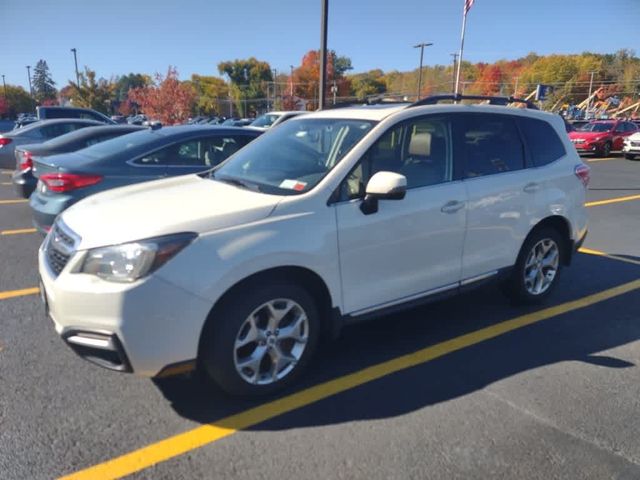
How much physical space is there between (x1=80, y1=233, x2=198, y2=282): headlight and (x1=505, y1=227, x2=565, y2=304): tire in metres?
3.01

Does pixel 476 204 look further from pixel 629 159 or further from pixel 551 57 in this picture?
pixel 551 57

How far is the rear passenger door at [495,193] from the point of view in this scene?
3900 millimetres

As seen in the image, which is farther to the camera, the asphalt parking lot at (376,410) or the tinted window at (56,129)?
the tinted window at (56,129)

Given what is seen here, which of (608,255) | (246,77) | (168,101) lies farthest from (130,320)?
(246,77)

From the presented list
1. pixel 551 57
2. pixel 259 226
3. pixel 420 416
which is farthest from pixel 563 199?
pixel 551 57

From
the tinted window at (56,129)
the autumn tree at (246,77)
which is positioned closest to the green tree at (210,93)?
the autumn tree at (246,77)

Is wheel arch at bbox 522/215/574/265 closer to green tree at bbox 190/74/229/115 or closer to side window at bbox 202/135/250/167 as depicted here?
side window at bbox 202/135/250/167

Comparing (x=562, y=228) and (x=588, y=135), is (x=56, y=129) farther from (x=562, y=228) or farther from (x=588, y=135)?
(x=588, y=135)

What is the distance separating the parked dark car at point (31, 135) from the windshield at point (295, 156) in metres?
9.14

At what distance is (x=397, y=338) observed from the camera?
3.96 m

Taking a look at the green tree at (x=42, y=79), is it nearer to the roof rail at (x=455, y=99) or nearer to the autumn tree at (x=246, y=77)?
the autumn tree at (x=246, y=77)

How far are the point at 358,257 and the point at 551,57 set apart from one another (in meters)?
110

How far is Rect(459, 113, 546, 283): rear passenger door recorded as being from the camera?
12.8 ft

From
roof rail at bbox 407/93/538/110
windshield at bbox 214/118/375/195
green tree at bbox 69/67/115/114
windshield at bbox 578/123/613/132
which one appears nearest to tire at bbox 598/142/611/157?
windshield at bbox 578/123/613/132
